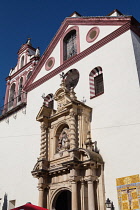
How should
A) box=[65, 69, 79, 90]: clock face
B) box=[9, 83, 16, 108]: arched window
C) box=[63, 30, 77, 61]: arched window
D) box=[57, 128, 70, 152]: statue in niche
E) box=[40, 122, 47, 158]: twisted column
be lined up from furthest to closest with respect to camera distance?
box=[9, 83, 16, 108]: arched window < box=[63, 30, 77, 61]: arched window < box=[65, 69, 79, 90]: clock face < box=[40, 122, 47, 158]: twisted column < box=[57, 128, 70, 152]: statue in niche

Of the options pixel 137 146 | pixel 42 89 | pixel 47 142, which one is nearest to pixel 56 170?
pixel 47 142

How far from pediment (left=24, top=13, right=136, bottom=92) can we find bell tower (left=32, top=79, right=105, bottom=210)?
2486mm

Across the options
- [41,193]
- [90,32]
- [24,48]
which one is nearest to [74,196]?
[41,193]

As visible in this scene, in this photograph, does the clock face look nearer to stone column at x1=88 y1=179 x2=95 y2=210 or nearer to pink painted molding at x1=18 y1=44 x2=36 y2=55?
stone column at x1=88 y1=179 x2=95 y2=210

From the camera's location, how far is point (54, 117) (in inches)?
544

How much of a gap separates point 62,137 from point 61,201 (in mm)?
3342

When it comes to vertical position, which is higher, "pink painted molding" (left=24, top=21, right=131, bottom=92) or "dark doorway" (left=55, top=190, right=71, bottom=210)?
"pink painted molding" (left=24, top=21, right=131, bottom=92)

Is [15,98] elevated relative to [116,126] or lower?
elevated

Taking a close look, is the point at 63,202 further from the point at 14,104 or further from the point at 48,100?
the point at 14,104

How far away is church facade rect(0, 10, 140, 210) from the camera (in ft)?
34.9

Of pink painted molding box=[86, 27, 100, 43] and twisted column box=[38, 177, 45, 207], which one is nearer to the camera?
twisted column box=[38, 177, 45, 207]

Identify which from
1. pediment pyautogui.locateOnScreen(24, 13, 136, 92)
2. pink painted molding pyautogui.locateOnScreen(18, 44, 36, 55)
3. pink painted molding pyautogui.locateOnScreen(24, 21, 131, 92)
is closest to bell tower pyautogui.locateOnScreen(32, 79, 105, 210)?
pink painted molding pyautogui.locateOnScreen(24, 21, 131, 92)

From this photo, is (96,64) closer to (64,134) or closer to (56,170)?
(64,134)

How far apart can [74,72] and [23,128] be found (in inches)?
216
